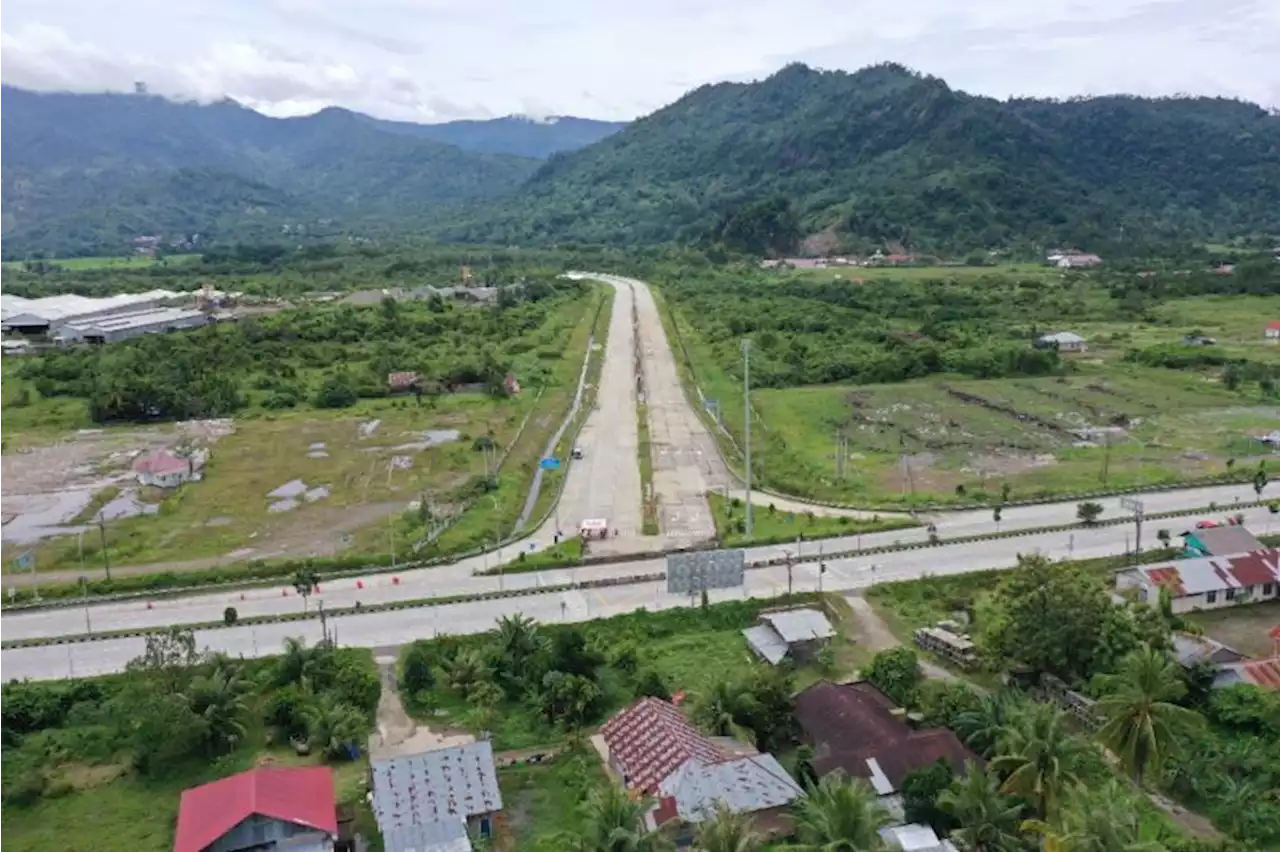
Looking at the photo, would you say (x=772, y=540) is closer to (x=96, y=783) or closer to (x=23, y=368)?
(x=96, y=783)

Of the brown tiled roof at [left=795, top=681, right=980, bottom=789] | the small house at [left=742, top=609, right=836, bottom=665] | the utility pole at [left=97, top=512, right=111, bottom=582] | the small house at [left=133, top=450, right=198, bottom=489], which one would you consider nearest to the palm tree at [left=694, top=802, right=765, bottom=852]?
the brown tiled roof at [left=795, top=681, right=980, bottom=789]

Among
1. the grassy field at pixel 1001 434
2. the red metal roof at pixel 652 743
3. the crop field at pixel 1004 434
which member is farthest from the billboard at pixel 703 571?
the crop field at pixel 1004 434

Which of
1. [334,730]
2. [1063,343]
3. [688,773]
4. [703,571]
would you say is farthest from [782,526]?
[1063,343]

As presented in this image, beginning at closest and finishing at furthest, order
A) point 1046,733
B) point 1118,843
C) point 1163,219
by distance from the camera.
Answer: point 1118,843
point 1046,733
point 1163,219

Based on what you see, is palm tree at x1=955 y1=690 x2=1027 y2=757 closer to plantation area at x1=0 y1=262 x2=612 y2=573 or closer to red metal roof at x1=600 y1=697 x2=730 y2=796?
red metal roof at x1=600 y1=697 x2=730 y2=796

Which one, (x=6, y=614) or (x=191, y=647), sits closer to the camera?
(x=191, y=647)

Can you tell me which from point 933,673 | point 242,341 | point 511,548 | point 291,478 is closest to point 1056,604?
point 933,673
